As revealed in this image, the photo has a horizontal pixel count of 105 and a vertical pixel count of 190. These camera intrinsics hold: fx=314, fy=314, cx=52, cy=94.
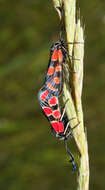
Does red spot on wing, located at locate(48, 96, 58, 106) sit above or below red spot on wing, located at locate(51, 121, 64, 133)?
above

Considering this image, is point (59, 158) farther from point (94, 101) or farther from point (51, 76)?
point (51, 76)

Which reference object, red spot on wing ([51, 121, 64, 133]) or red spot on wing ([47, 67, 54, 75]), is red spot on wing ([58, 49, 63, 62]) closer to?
red spot on wing ([47, 67, 54, 75])

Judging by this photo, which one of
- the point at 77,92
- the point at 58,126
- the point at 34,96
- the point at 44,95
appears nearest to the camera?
the point at 77,92

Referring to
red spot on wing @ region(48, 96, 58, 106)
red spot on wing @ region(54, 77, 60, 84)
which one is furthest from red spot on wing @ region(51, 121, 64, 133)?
red spot on wing @ region(54, 77, 60, 84)

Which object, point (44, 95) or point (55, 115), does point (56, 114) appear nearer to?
point (55, 115)

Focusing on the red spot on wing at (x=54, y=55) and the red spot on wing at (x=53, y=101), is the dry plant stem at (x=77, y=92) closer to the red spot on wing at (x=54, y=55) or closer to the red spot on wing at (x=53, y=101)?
the red spot on wing at (x=53, y=101)

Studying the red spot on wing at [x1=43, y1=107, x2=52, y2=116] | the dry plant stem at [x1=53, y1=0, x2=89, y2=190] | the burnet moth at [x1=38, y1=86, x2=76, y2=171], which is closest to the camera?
the dry plant stem at [x1=53, y1=0, x2=89, y2=190]

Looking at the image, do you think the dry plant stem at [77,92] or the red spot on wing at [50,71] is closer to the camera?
the dry plant stem at [77,92]

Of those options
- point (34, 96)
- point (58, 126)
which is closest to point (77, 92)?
point (58, 126)

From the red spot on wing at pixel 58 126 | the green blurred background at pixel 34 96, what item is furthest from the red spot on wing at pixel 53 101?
the green blurred background at pixel 34 96
